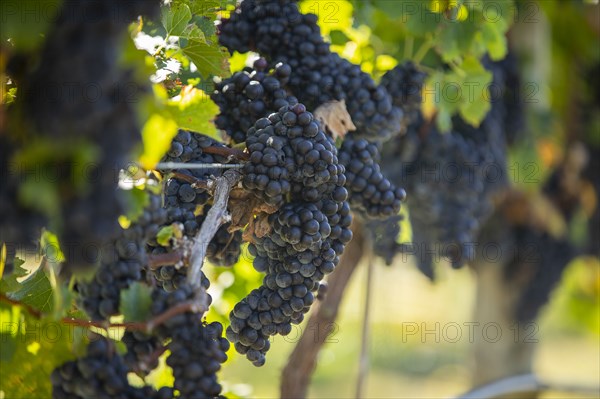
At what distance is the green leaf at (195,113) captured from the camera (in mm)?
1033

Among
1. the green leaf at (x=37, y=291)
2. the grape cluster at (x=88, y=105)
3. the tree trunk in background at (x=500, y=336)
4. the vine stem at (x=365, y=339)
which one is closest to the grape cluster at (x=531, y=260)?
the tree trunk in background at (x=500, y=336)

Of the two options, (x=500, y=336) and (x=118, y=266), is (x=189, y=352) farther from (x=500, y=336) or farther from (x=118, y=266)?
(x=500, y=336)

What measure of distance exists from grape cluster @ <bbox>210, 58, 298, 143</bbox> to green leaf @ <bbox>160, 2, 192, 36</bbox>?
0.13 m

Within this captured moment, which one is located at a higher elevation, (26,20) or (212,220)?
(26,20)

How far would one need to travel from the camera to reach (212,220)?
1.00m

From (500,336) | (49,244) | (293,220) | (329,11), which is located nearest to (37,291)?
(49,244)

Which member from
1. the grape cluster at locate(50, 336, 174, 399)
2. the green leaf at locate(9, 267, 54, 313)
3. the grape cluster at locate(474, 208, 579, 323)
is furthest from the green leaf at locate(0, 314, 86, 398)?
the grape cluster at locate(474, 208, 579, 323)

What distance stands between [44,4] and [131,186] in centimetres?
24

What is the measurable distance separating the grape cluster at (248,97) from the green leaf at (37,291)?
0.38 m

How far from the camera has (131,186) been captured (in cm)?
89

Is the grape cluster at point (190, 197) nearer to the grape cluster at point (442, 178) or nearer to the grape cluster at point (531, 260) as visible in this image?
the grape cluster at point (442, 178)

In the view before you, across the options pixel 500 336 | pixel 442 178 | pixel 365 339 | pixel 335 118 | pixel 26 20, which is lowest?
pixel 500 336

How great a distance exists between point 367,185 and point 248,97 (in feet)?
0.84

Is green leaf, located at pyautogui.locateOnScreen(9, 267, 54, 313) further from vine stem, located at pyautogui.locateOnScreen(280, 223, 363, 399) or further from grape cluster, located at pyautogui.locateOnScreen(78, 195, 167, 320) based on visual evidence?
vine stem, located at pyautogui.locateOnScreen(280, 223, 363, 399)
